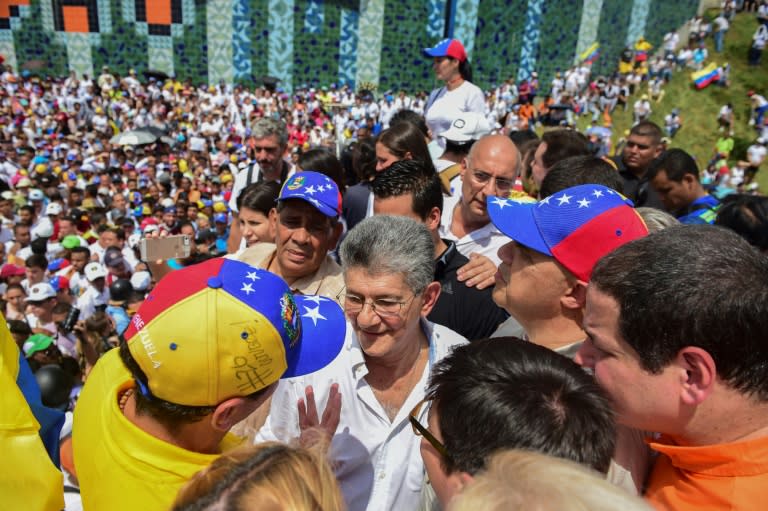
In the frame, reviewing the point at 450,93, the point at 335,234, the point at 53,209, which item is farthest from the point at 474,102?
the point at 53,209

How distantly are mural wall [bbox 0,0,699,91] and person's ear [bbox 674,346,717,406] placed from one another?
84.3 ft

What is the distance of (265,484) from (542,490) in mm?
539

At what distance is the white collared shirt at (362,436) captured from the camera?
6.55 feet

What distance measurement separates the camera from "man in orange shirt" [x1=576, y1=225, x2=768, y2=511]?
1.17m

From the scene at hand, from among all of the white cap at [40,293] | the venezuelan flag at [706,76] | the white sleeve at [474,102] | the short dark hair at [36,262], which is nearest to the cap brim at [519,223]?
the white sleeve at [474,102]

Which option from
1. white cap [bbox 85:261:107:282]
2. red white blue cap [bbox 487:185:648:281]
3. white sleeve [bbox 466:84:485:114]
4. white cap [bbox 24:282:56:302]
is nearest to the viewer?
red white blue cap [bbox 487:185:648:281]

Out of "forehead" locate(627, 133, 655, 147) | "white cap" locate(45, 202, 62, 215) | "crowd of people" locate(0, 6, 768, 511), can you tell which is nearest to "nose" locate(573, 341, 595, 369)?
"crowd of people" locate(0, 6, 768, 511)

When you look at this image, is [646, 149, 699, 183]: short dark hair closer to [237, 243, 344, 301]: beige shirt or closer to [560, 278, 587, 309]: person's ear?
[237, 243, 344, 301]: beige shirt

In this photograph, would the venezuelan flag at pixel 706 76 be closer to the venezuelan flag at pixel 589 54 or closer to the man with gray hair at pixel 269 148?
the venezuelan flag at pixel 589 54

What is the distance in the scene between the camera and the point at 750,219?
3.30 metres

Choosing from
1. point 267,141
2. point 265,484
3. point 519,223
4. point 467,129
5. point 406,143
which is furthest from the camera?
point 267,141

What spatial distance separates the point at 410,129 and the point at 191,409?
3.39 m

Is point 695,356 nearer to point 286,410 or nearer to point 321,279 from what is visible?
point 286,410

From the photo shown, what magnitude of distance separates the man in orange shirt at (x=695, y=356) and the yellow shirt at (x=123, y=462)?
112 cm
